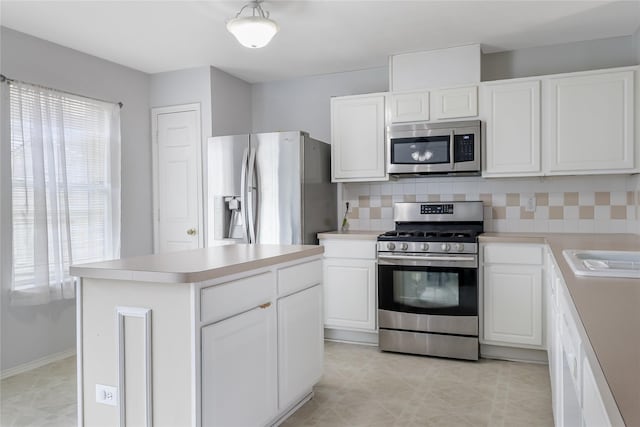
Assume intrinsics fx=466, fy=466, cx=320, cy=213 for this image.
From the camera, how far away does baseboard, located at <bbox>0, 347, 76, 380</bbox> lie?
331 cm

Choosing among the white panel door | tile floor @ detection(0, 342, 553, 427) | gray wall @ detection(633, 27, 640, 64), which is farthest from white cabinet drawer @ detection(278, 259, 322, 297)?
gray wall @ detection(633, 27, 640, 64)

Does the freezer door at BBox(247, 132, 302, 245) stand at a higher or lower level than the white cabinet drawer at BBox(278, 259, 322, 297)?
higher

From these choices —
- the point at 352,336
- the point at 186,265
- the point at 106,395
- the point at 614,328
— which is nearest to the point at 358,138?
the point at 352,336

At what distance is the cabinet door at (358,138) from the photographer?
13.3ft

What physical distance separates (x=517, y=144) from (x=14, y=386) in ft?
13.1

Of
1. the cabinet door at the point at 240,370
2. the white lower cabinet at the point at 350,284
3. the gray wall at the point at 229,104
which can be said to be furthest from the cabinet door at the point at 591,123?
the gray wall at the point at 229,104

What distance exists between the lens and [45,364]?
3.55 metres

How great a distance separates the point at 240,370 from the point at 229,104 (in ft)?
10.5

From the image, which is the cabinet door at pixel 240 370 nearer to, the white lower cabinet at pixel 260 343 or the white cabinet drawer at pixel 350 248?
the white lower cabinet at pixel 260 343

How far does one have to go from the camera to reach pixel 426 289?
11.8 feet

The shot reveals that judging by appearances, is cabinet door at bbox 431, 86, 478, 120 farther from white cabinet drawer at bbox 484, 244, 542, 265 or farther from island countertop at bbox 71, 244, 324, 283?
island countertop at bbox 71, 244, 324, 283

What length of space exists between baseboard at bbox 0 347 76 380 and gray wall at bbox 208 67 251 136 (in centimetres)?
223

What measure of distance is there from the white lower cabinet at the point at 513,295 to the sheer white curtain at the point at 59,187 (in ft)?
10.5

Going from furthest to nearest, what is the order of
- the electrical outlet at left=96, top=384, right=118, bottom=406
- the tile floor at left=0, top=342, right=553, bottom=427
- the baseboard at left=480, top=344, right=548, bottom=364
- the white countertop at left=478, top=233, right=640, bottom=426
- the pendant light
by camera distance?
the baseboard at left=480, top=344, right=548, bottom=364 < the pendant light < the tile floor at left=0, top=342, right=553, bottom=427 < the electrical outlet at left=96, top=384, right=118, bottom=406 < the white countertop at left=478, top=233, right=640, bottom=426
